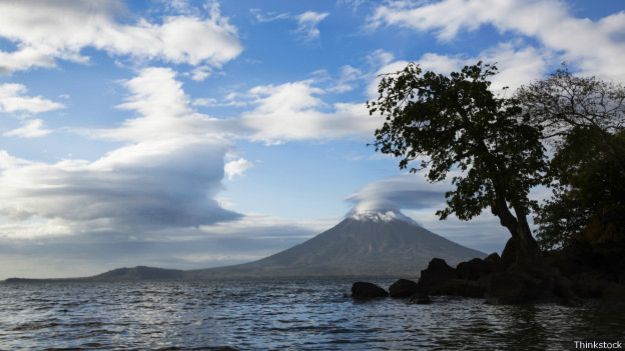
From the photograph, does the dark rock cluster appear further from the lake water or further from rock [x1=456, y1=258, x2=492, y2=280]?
the lake water

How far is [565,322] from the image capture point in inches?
842

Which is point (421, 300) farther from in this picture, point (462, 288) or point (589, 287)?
point (589, 287)

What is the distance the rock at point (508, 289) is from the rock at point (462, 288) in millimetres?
6545

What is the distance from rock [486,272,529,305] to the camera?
1251 inches

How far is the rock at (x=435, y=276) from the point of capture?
45125 millimetres

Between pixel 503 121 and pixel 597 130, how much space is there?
628 cm

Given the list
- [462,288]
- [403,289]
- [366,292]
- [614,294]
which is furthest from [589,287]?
[366,292]

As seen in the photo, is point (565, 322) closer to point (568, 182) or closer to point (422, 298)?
point (422, 298)

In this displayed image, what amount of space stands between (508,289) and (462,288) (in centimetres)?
963

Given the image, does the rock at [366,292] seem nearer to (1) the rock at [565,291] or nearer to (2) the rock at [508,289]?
(2) the rock at [508,289]

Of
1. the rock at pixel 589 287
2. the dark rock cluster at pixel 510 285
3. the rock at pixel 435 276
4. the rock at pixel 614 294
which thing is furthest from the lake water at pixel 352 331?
→ the rock at pixel 435 276

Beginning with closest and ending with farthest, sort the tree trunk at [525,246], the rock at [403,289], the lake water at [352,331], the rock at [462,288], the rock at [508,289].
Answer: the lake water at [352,331]
the rock at [508,289]
the tree trunk at [525,246]
the rock at [462,288]
the rock at [403,289]

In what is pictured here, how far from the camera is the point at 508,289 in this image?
1266 inches

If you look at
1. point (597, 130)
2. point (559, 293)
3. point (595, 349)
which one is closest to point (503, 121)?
point (597, 130)
